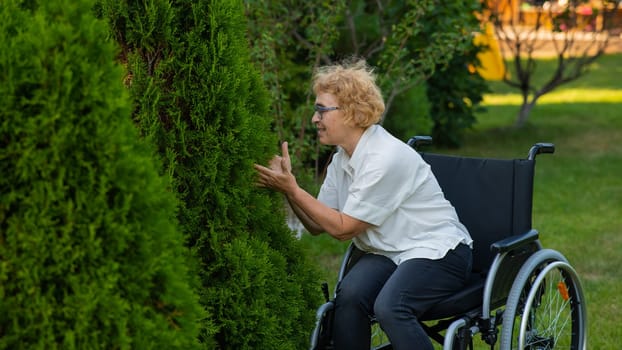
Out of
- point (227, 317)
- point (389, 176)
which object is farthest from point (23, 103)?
point (389, 176)

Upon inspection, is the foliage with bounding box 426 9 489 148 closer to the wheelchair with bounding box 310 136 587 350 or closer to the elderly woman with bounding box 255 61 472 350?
the wheelchair with bounding box 310 136 587 350

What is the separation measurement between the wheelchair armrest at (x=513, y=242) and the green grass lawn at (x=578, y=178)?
2.17 feet

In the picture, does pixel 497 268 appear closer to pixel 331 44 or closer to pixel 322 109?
pixel 322 109

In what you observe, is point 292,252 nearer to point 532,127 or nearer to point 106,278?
point 106,278

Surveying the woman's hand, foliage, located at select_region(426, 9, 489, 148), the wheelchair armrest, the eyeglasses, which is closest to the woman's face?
the eyeglasses

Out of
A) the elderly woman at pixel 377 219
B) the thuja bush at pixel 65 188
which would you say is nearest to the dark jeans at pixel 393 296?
the elderly woman at pixel 377 219

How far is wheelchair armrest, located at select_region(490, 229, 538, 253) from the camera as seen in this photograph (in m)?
3.25

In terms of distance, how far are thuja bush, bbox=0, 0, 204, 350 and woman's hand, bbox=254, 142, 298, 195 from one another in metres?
0.80

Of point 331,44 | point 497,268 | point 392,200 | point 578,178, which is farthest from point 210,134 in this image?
point 578,178

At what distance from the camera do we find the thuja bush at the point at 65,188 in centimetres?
218

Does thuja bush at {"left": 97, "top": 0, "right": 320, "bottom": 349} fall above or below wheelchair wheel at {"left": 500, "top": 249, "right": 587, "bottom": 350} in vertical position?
above

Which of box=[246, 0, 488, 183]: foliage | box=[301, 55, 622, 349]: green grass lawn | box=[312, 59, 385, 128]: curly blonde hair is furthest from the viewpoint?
box=[246, 0, 488, 183]: foliage

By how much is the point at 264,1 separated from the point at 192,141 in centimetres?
381

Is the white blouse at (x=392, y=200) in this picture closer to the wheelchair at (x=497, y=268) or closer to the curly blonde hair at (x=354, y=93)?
the curly blonde hair at (x=354, y=93)
